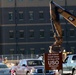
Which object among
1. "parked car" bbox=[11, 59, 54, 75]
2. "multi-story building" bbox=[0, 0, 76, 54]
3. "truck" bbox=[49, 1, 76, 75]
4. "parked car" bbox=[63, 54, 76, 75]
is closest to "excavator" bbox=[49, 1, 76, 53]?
"truck" bbox=[49, 1, 76, 75]

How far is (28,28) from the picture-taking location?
7862 cm

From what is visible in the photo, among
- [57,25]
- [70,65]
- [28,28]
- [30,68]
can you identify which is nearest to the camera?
[57,25]

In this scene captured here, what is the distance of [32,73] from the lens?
25344 millimetres

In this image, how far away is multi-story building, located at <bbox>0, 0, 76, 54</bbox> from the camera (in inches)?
3081

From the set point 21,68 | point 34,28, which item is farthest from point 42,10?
point 21,68

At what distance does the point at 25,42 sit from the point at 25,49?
1.43 metres

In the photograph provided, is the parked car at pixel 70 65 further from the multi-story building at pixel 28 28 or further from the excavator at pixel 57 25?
the multi-story building at pixel 28 28

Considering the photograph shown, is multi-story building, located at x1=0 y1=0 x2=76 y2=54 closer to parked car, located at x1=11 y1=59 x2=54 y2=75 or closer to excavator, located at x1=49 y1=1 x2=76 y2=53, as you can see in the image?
parked car, located at x1=11 y1=59 x2=54 y2=75

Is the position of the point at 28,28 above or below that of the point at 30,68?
below

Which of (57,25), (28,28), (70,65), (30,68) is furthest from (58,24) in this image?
(28,28)

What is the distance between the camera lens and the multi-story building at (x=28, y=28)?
78.2 m

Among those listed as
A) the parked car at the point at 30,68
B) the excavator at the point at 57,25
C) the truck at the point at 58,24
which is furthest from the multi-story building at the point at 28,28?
the excavator at the point at 57,25

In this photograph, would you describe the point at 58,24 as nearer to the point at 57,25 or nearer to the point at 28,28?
the point at 57,25

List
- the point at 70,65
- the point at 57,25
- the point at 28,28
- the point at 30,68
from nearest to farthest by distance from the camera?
the point at 57,25 → the point at 30,68 → the point at 70,65 → the point at 28,28
